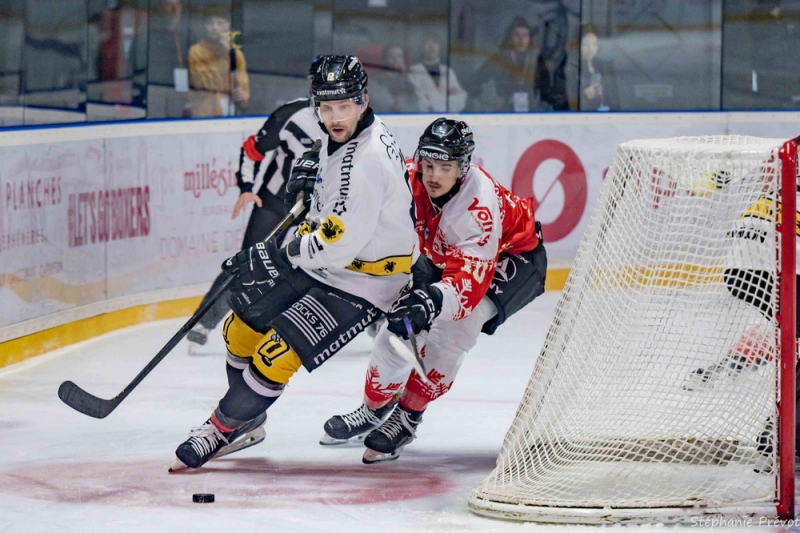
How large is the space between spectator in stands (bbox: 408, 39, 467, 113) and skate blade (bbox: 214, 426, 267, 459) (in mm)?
4163

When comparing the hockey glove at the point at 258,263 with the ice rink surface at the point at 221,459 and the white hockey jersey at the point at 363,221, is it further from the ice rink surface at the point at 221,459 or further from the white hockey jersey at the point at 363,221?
the ice rink surface at the point at 221,459

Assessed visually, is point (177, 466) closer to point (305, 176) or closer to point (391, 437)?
point (391, 437)

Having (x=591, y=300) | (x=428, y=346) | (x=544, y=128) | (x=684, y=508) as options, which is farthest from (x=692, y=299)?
(x=544, y=128)

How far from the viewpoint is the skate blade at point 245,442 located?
11.1ft

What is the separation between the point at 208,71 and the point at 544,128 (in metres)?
1.87

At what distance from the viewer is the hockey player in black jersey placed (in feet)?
15.8

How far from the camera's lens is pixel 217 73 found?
Result: 659cm

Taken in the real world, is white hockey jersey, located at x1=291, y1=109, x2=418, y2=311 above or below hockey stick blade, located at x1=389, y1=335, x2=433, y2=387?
above

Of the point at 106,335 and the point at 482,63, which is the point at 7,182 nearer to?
the point at 106,335

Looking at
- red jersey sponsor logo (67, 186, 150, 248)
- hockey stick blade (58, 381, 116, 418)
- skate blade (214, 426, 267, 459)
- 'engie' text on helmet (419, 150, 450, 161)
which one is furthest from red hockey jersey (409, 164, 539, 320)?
red jersey sponsor logo (67, 186, 150, 248)

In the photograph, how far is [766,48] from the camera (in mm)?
7547

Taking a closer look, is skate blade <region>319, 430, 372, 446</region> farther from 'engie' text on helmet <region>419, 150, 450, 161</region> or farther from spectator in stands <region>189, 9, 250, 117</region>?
spectator in stands <region>189, 9, 250, 117</region>

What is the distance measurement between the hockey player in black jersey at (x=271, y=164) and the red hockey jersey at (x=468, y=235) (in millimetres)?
1515

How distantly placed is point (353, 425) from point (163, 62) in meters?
3.32
